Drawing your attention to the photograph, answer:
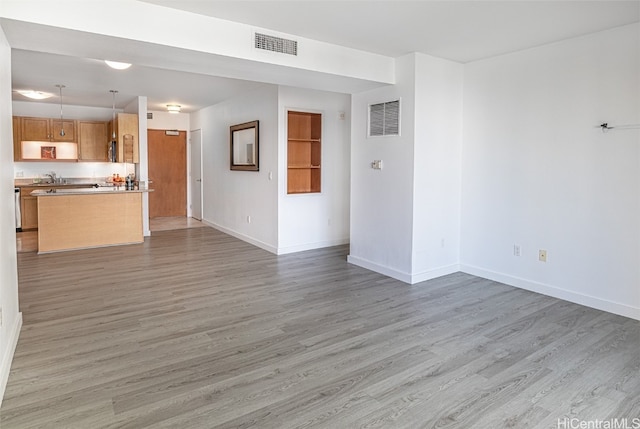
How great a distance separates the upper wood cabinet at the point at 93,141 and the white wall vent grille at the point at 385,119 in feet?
20.5

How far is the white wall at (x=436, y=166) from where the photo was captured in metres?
4.55

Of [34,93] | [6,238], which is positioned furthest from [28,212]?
[6,238]

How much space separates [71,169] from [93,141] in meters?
0.79

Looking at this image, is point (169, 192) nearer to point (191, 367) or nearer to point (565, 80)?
point (191, 367)

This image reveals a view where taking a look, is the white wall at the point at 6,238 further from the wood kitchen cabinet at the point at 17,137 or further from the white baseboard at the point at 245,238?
the wood kitchen cabinet at the point at 17,137

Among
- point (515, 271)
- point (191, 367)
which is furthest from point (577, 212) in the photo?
point (191, 367)

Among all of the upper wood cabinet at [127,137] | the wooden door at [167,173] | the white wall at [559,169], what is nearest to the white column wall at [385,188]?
the white wall at [559,169]

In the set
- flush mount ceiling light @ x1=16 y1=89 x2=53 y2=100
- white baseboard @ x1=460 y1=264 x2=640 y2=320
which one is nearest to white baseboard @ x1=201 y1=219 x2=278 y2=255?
white baseboard @ x1=460 y1=264 x2=640 y2=320

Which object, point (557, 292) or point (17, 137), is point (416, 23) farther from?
point (17, 137)

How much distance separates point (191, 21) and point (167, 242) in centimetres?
446

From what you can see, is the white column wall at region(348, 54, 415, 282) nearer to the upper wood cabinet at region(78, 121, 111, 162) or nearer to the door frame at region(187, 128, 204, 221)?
the door frame at region(187, 128, 204, 221)

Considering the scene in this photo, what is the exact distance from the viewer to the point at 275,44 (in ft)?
12.1

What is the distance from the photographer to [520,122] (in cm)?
436

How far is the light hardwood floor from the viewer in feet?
7.39
